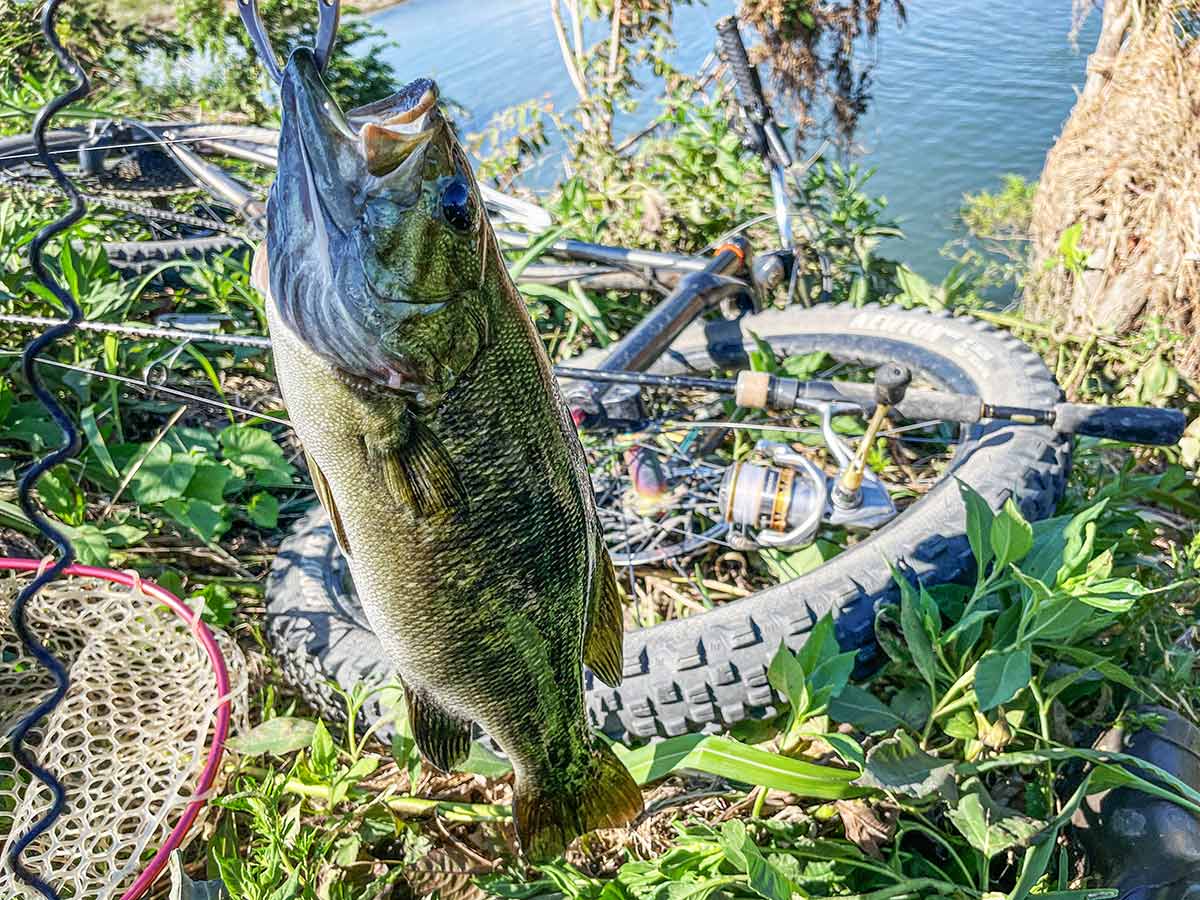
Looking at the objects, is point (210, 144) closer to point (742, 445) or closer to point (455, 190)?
point (742, 445)

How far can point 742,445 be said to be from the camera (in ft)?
10.2

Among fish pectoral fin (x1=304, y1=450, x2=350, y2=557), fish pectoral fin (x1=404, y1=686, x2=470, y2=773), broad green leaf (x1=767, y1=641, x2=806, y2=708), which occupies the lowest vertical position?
broad green leaf (x1=767, y1=641, x2=806, y2=708)

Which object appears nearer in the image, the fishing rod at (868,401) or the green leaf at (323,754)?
the green leaf at (323,754)

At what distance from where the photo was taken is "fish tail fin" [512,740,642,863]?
1471 millimetres

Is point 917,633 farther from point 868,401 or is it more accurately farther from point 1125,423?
point 1125,423

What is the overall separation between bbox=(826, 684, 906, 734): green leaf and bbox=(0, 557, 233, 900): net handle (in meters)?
1.41

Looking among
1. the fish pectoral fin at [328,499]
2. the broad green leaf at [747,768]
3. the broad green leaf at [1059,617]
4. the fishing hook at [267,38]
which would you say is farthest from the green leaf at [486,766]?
the fishing hook at [267,38]

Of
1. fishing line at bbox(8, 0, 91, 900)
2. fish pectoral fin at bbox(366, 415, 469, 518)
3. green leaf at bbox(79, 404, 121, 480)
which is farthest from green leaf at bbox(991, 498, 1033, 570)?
green leaf at bbox(79, 404, 121, 480)

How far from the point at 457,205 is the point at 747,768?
4.42 feet

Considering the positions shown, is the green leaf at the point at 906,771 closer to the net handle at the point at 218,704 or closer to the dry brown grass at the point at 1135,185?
the net handle at the point at 218,704

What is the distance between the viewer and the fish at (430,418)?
0.99m

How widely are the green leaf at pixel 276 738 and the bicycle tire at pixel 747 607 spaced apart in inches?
6.4

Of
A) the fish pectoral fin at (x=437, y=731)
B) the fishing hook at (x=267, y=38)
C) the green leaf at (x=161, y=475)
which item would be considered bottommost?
the green leaf at (x=161, y=475)

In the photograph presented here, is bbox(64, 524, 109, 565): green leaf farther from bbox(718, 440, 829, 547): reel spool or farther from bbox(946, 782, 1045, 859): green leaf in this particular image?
bbox(946, 782, 1045, 859): green leaf
